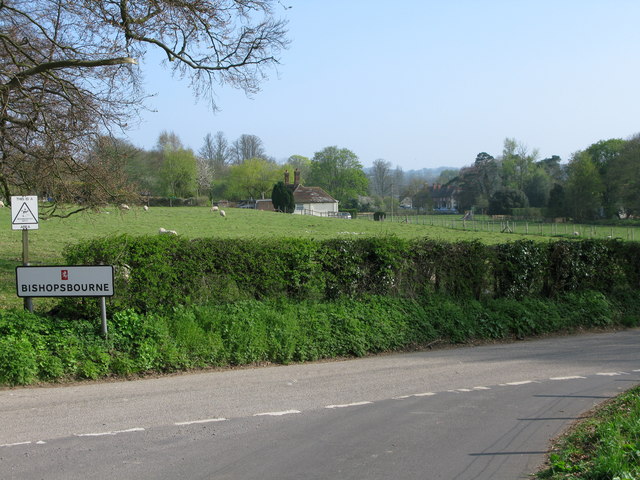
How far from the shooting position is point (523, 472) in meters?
5.97

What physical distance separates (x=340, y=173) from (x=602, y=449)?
11266 centimetres

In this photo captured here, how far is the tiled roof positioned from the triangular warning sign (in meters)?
91.3

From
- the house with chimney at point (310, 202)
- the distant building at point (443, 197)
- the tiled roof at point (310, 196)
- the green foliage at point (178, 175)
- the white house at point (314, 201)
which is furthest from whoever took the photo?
the distant building at point (443, 197)

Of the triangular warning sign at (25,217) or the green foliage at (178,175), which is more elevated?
the green foliage at (178,175)

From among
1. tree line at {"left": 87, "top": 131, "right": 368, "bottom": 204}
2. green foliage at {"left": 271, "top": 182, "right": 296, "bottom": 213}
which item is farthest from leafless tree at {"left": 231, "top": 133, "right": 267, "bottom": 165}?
green foliage at {"left": 271, "top": 182, "right": 296, "bottom": 213}

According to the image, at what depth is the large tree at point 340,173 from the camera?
382 ft

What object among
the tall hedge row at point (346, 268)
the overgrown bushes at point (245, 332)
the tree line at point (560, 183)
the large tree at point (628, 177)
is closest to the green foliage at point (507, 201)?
the tree line at point (560, 183)

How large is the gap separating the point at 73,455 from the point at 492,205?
3533 inches

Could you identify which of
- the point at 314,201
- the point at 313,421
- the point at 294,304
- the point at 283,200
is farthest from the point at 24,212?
the point at 314,201

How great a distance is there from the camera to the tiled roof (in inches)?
4075

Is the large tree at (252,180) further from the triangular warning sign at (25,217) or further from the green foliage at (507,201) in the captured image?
the triangular warning sign at (25,217)

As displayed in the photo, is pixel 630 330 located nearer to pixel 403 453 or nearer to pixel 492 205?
pixel 403 453

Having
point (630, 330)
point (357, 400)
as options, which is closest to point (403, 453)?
point (357, 400)

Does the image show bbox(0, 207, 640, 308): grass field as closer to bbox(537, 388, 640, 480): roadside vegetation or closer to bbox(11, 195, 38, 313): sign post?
bbox(11, 195, 38, 313): sign post
